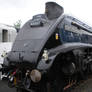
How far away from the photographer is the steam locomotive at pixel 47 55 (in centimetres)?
291

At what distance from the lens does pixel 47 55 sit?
2.89m

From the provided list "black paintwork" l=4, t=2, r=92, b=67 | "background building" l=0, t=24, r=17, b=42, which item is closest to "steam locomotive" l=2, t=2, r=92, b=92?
"black paintwork" l=4, t=2, r=92, b=67

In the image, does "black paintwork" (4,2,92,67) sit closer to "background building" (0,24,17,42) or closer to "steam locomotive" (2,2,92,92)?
"steam locomotive" (2,2,92,92)

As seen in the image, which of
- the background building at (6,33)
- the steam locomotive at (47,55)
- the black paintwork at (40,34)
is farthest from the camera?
the background building at (6,33)

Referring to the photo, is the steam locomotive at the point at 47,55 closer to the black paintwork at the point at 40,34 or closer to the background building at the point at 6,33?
the black paintwork at the point at 40,34

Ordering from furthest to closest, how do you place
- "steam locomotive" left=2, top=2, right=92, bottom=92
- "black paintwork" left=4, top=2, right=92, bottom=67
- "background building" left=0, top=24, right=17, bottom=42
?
"background building" left=0, top=24, right=17, bottom=42 < "black paintwork" left=4, top=2, right=92, bottom=67 < "steam locomotive" left=2, top=2, right=92, bottom=92

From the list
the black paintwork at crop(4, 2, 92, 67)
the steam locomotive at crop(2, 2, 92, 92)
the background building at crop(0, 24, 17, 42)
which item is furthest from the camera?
the background building at crop(0, 24, 17, 42)

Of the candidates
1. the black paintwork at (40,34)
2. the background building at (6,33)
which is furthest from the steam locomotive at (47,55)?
the background building at (6,33)

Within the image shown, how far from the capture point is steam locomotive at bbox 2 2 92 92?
2914mm

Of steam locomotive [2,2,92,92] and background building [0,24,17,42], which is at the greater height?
background building [0,24,17,42]

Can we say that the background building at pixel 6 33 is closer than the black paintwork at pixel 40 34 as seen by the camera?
No

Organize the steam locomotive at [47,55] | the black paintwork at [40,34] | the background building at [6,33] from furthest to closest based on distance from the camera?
1. the background building at [6,33]
2. the black paintwork at [40,34]
3. the steam locomotive at [47,55]

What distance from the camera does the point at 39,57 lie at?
309 cm

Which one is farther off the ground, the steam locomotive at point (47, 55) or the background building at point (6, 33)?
the background building at point (6, 33)
